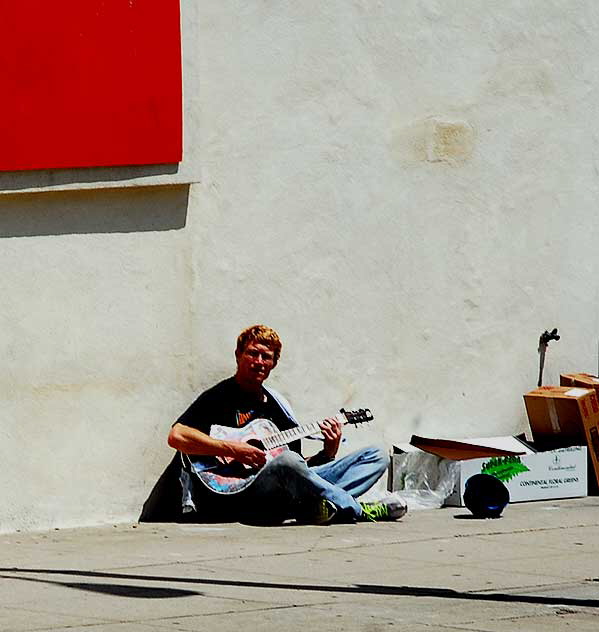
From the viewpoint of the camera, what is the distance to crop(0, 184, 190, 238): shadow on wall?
898cm

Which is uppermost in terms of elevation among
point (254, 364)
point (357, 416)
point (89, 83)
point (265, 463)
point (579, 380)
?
point (89, 83)

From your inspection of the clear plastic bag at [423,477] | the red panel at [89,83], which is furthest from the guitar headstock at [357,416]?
the red panel at [89,83]

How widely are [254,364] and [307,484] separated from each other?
0.80 meters

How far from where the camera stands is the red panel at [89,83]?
28.9ft

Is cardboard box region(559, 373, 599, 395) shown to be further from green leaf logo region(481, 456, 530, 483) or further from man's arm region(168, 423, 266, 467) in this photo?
man's arm region(168, 423, 266, 467)

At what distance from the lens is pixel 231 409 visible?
30.7 ft

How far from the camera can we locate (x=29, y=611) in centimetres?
625

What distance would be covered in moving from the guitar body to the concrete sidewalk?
24cm

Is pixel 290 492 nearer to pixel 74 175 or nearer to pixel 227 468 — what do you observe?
pixel 227 468

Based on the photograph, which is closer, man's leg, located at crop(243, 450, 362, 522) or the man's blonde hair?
man's leg, located at crop(243, 450, 362, 522)

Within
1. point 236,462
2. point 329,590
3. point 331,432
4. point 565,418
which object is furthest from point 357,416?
point 329,590

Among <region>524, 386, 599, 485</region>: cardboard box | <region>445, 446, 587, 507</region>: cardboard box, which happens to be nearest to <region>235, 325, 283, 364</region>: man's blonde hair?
<region>445, 446, 587, 507</region>: cardboard box

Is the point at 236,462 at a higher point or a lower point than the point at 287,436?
lower

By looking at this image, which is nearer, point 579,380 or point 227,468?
point 227,468
